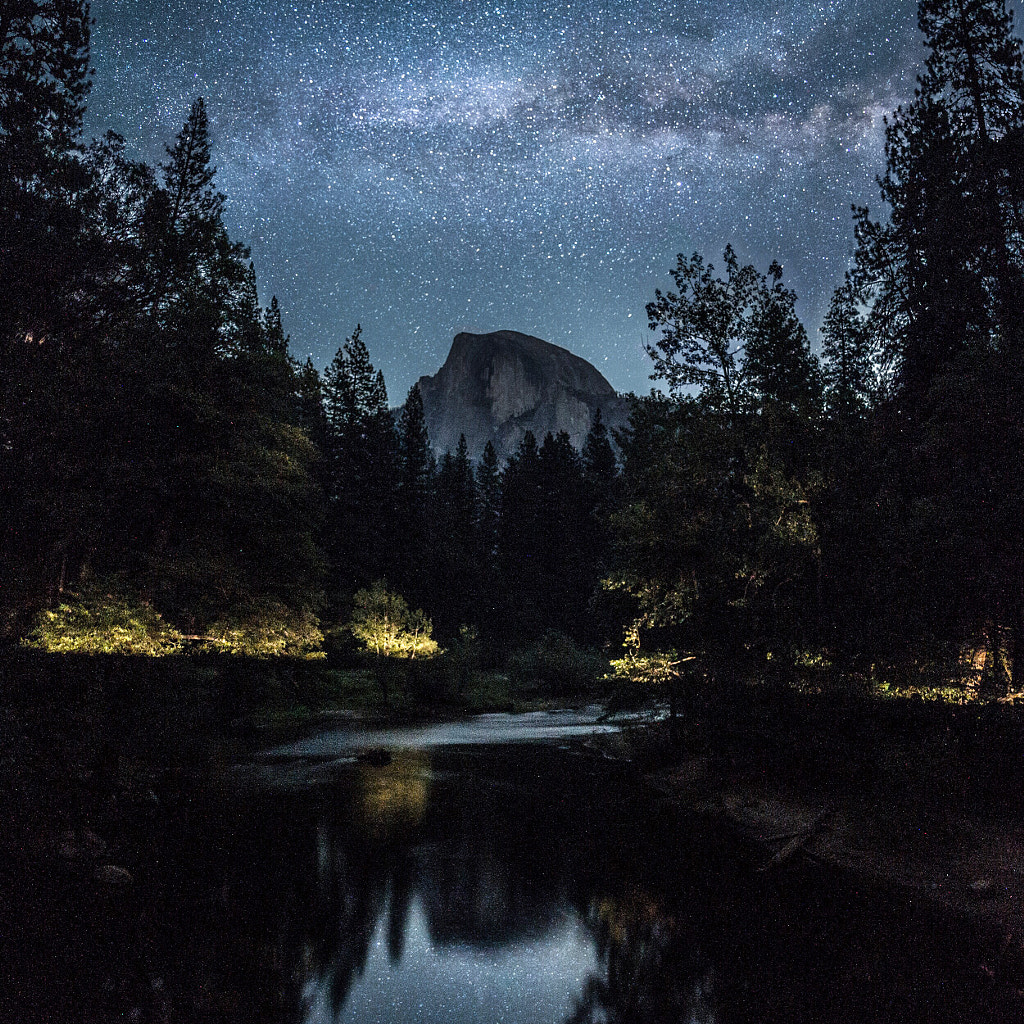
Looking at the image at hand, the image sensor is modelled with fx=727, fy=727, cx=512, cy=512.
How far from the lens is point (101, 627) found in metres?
18.1

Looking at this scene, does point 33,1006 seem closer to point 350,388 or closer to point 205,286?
point 205,286

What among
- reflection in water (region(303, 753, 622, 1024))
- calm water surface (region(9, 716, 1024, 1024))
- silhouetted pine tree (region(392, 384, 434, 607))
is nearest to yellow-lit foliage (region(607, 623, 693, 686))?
calm water surface (region(9, 716, 1024, 1024))

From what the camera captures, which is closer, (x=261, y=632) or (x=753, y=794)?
(x=753, y=794)

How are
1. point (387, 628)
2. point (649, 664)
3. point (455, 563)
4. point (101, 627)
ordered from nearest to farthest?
point (101, 627)
point (649, 664)
point (387, 628)
point (455, 563)

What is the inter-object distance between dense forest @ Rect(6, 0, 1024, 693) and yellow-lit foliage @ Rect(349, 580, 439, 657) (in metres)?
17.8

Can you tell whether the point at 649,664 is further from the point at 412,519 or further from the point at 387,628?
the point at 412,519

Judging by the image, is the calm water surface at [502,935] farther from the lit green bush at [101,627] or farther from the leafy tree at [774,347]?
the leafy tree at [774,347]

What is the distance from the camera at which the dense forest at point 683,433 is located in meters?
15.5

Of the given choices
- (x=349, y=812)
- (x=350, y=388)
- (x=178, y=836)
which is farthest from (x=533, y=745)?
(x=350, y=388)

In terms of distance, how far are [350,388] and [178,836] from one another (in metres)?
57.6

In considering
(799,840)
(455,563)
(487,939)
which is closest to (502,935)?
(487,939)

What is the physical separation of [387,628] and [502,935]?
34946 millimetres

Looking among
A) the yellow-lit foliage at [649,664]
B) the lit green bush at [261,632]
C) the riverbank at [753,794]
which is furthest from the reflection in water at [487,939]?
the lit green bush at [261,632]

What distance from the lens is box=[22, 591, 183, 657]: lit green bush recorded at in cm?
1756
